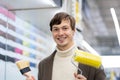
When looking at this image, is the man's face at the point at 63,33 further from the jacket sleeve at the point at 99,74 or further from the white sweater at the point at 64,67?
the jacket sleeve at the point at 99,74

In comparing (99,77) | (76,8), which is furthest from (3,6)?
(99,77)

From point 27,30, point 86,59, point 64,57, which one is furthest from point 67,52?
point 27,30

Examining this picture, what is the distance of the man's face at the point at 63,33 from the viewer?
1.89 m

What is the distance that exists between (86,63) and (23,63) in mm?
376

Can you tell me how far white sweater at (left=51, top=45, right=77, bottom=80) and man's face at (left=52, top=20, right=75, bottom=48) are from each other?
0.05 meters

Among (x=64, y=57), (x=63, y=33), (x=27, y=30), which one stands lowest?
(x=27, y=30)

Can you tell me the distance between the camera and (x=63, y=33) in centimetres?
188

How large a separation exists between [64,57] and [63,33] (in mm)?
167

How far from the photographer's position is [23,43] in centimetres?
342

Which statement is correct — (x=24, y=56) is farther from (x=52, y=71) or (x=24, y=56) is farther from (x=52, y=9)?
(x=52, y=71)

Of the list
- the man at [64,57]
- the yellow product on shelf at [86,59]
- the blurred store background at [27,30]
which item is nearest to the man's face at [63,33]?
the man at [64,57]

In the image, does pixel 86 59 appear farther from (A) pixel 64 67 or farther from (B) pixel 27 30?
(B) pixel 27 30

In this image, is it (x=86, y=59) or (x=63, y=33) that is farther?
(x=63, y=33)

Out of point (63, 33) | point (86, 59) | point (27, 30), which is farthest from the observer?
point (27, 30)
